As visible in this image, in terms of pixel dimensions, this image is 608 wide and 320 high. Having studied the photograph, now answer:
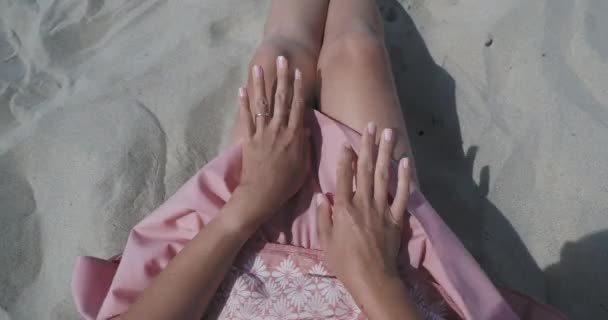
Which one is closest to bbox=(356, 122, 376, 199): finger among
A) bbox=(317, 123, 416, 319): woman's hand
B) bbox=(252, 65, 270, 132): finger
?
bbox=(317, 123, 416, 319): woman's hand

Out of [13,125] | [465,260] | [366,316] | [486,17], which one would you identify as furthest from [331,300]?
[13,125]

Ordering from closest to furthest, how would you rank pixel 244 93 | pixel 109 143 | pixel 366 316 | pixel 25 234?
pixel 366 316 → pixel 244 93 → pixel 25 234 → pixel 109 143

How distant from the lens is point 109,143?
61.7 inches

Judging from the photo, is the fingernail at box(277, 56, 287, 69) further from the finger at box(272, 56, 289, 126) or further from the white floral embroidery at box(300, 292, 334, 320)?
the white floral embroidery at box(300, 292, 334, 320)

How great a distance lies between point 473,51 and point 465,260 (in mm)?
789

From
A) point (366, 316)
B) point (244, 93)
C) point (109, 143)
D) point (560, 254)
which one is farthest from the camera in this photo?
point (109, 143)

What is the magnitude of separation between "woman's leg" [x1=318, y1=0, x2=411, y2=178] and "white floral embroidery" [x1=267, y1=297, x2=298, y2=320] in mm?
429

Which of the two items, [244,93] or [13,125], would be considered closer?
[244,93]

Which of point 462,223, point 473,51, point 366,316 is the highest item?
point 473,51

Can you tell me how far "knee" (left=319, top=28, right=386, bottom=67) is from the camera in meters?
1.34

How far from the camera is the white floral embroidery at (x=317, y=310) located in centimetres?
101

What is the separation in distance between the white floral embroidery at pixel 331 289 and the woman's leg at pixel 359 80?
0.34m

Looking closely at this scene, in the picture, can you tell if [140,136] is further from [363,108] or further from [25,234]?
[363,108]

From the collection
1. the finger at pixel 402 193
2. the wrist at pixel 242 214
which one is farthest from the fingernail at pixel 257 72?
the finger at pixel 402 193
